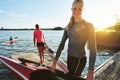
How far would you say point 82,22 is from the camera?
3213 millimetres

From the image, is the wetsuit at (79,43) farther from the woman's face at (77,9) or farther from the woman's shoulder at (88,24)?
the woman's face at (77,9)

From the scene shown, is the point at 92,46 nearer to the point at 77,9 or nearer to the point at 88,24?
the point at 88,24

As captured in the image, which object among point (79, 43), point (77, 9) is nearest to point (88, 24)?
point (77, 9)

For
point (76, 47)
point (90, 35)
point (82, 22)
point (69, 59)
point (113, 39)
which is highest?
point (82, 22)

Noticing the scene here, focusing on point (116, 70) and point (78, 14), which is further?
point (116, 70)

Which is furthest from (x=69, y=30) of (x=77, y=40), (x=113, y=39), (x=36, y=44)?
(x=113, y=39)

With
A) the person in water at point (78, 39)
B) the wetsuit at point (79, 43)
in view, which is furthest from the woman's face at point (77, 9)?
the wetsuit at point (79, 43)

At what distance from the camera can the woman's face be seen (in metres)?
3.05

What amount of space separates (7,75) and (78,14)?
10.5 metres

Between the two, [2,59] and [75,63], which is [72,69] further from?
[2,59]

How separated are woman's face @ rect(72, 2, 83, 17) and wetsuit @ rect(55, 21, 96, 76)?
16cm

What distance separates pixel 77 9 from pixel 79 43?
61cm

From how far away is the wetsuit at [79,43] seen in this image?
9.83 ft

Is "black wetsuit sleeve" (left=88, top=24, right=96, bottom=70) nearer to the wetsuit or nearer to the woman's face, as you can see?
the wetsuit
